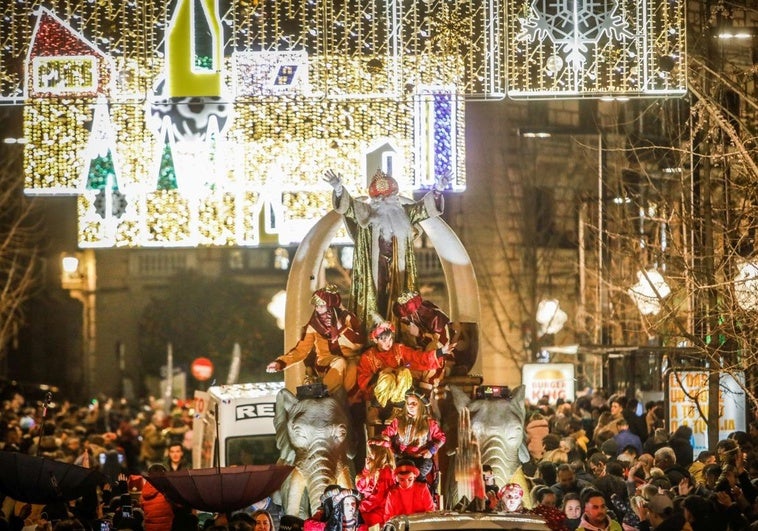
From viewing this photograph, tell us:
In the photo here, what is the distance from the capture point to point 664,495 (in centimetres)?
1279

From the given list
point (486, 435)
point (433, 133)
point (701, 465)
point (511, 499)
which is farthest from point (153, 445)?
point (511, 499)

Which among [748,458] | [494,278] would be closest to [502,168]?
[494,278]

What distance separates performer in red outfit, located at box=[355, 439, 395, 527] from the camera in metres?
14.0

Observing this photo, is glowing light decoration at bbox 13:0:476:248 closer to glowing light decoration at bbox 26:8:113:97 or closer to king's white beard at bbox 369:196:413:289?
glowing light decoration at bbox 26:8:113:97

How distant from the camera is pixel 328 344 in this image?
54.7 ft

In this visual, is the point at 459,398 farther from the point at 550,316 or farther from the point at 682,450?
the point at 550,316

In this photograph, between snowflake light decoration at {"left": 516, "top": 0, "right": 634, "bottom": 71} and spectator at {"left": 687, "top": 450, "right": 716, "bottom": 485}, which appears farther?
snowflake light decoration at {"left": 516, "top": 0, "right": 634, "bottom": 71}

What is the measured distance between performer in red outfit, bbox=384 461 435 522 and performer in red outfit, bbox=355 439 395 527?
10 centimetres

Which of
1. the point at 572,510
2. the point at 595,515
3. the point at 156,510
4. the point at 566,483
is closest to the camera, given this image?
the point at 595,515

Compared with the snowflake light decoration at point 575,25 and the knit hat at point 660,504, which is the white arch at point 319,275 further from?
the knit hat at point 660,504

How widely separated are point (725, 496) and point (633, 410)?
8691 mm

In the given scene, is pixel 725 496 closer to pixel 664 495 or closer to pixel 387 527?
pixel 664 495

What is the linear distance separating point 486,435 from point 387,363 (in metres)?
1.35

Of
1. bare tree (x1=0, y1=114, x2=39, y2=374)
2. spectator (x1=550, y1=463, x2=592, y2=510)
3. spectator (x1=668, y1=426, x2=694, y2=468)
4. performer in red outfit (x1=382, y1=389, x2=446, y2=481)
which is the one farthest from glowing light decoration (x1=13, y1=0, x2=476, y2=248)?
bare tree (x1=0, y1=114, x2=39, y2=374)
